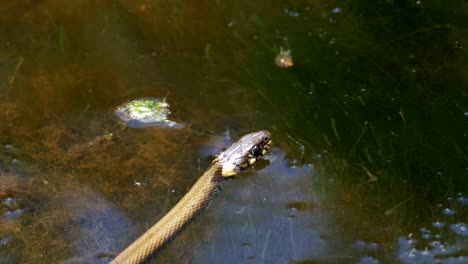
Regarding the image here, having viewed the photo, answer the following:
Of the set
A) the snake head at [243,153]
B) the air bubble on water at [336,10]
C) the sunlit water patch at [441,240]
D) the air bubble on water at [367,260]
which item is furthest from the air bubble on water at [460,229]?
the air bubble on water at [336,10]

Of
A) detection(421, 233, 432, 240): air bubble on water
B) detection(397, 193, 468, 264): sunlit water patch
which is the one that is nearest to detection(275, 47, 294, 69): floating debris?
detection(397, 193, 468, 264): sunlit water patch

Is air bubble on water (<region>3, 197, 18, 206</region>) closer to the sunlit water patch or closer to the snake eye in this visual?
the snake eye

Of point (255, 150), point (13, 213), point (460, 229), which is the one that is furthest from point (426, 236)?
point (13, 213)

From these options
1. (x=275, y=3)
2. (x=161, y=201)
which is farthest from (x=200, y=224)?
(x=275, y=3)

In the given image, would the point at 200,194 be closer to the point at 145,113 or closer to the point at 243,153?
the point at 243,153

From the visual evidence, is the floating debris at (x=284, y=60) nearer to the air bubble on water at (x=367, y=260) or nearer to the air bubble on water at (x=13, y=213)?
the air bubble on water at (x=367, y=260)

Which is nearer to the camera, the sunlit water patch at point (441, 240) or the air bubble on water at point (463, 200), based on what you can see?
the sunlit water patch at point (441, 240)
